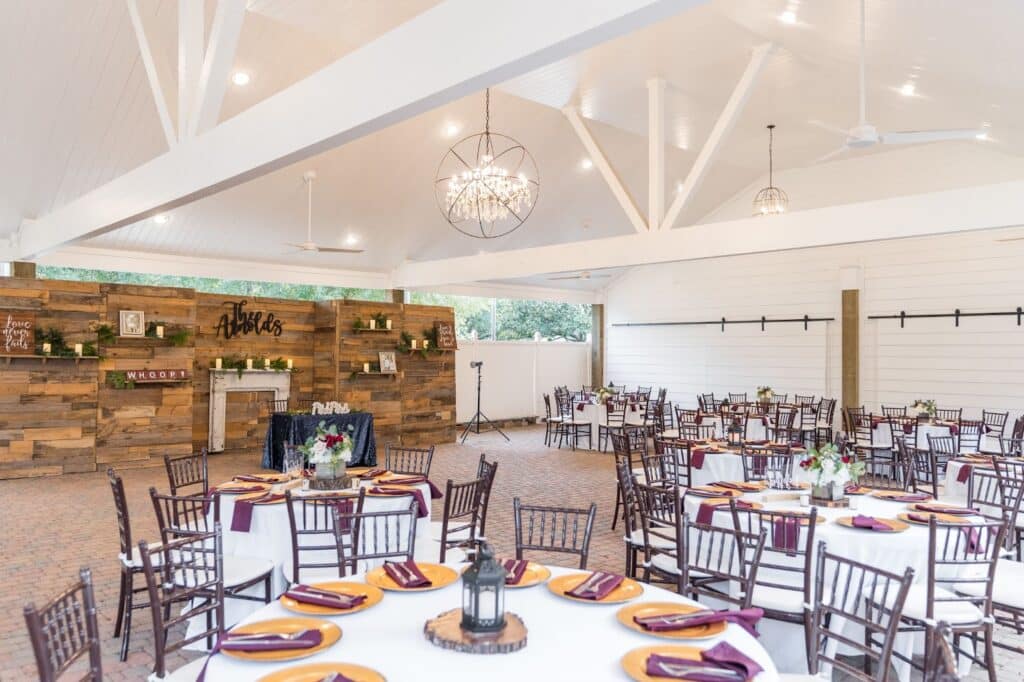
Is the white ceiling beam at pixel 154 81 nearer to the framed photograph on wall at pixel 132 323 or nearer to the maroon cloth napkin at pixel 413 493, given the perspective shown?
the maroon cloth napkin at pixel 413 493

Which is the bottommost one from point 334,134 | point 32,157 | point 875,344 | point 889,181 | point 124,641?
point 124,641

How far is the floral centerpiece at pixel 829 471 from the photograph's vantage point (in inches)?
170

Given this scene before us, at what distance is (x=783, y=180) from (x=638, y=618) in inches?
508

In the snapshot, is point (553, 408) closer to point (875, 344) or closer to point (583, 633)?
point (875, 344)

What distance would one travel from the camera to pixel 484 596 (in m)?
2.21

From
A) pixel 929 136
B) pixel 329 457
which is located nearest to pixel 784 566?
pixel 329 457

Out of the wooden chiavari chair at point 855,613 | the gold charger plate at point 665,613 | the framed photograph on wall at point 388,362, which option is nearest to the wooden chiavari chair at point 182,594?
the gold charger plate at point 665,613

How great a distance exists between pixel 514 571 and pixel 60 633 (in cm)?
153

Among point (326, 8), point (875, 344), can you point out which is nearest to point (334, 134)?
point (326, 8)

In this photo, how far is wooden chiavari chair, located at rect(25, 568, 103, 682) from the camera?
75.2 inches

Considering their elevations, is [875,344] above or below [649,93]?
below

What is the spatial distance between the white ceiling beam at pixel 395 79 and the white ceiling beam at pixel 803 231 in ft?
16.9

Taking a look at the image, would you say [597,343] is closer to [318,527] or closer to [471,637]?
[318,527]

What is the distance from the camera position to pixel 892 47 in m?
6.04
